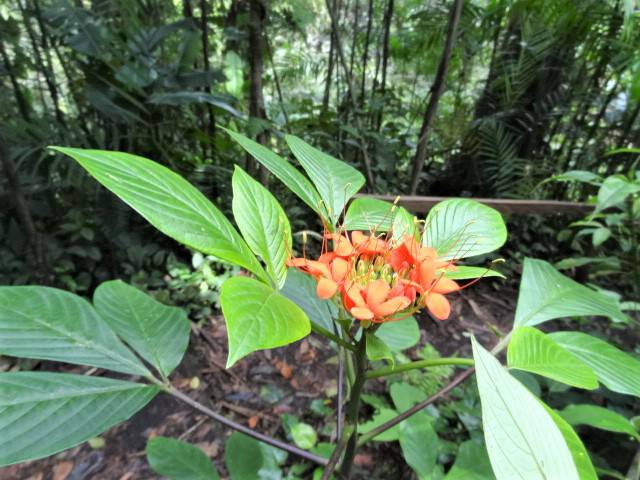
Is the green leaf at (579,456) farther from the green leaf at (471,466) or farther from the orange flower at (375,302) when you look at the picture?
the green leaf at (471,466)

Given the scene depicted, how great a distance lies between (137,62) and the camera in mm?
1586

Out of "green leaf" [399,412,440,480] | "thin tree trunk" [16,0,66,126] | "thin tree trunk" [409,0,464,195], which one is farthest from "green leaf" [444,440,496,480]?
"thin tree trunk" [16,0,66,126]

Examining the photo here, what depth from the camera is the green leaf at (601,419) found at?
0.53 m

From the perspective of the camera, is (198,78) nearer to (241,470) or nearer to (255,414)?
(255,414)

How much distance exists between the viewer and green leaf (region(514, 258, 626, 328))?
49 centimetres

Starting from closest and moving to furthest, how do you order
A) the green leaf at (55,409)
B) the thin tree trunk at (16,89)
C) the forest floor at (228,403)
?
1. the green leaf at (55,409)
2. the forest floor at (228,403)
3. the thin tree trunk at (16,89)

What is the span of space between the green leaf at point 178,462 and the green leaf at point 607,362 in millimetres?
550

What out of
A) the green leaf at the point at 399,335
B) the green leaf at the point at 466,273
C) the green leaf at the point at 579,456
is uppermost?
the green leaf at the point at 466,273

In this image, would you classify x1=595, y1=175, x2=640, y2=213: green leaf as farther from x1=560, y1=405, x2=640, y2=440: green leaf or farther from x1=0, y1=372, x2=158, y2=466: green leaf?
x1=0, y1=372, x2=158, y2=466: green leaf

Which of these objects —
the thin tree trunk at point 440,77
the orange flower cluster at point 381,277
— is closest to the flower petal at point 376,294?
the orange flower cluster at point 381,277

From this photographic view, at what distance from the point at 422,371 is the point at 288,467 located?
56 centimetres

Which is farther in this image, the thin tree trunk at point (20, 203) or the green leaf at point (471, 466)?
the thin tree trunk at point (20, 203)

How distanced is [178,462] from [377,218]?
0.49 meters

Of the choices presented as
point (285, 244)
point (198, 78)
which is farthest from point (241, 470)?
point (198, 78)
